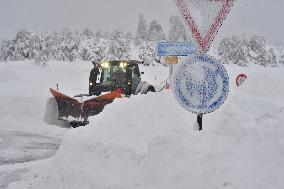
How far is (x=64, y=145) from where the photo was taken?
28.6ft

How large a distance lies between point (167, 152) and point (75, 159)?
1.91m

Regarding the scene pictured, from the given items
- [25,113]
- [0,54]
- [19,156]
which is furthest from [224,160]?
[0,54]

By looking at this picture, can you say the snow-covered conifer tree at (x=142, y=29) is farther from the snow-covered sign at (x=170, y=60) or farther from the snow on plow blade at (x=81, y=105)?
the snow on plow blade at (x=81, y=105)

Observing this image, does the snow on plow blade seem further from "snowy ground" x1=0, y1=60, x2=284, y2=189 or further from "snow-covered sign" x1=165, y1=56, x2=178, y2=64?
"snowy ground" x1=0, y1=60, x2=284, y2=189

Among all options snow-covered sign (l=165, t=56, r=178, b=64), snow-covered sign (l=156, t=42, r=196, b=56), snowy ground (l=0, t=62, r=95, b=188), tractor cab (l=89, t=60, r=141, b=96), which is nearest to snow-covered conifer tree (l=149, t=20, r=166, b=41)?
snowy ground (l=0, t=62, r=95, b=188)

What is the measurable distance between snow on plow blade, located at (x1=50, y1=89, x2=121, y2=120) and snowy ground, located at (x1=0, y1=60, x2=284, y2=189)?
432cm

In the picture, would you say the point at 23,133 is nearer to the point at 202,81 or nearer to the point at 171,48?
the point at 171,48

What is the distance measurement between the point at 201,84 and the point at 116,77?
9925 mm

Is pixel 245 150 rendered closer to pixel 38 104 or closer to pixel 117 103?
pixel 117 103

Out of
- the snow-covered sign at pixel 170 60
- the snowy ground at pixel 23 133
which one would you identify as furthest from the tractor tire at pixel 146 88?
the snowy ground at pixel 23 133

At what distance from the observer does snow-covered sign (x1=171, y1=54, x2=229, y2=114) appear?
6801 millimetres

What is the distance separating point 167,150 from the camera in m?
6.68

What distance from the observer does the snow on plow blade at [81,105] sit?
1419 centimetres

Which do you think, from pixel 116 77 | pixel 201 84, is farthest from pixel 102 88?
pixel 201 84
